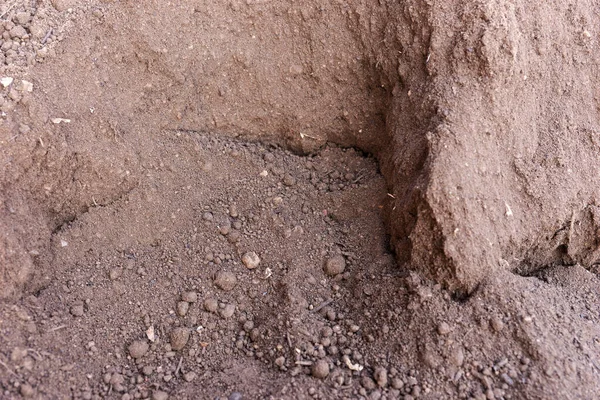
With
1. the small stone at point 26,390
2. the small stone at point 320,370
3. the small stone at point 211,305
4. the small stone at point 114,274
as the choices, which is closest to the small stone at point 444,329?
the small stone at point 320,370

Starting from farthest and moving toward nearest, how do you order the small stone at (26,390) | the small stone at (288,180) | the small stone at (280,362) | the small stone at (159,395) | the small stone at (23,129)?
the small stone at (288,180) < the small stone at (23,129) < the small stone at (280,362) < the small stone at (159,395) < the small stone at (26,390)

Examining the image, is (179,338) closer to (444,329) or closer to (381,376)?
(381,376)

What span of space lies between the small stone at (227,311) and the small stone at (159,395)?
16.2 inches

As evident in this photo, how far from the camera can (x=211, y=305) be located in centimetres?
249

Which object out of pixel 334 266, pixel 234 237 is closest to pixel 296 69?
pixel 234 237

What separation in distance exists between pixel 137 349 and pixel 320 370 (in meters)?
0.78

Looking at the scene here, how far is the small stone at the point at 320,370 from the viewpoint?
7.40ft

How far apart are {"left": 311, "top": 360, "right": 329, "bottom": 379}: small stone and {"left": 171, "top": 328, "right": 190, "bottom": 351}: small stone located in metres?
0.57

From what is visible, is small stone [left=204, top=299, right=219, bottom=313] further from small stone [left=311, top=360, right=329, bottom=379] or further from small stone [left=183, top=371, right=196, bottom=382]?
small stone [left=311, top=360, right=329, bottom=379]

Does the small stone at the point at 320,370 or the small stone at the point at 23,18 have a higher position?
the small stone at the point at 23,18

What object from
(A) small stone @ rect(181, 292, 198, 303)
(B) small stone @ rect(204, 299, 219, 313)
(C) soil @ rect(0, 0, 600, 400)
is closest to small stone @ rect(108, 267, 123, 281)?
(C) soil @ rect(0, 0, 600, 400)

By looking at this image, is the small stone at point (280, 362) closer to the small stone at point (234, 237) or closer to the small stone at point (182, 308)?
the small stone at point (182, 308)

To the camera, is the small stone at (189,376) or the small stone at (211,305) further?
the small stone at (211,305)

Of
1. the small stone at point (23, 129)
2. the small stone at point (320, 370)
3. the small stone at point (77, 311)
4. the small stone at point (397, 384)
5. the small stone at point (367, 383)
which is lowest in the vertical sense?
the small stone at point (77, 311)
